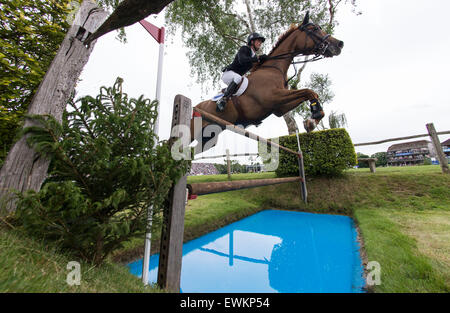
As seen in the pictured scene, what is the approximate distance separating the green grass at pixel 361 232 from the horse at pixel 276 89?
1535mm

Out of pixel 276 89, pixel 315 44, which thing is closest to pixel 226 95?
pixel 276 89

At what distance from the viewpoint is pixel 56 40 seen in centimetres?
225

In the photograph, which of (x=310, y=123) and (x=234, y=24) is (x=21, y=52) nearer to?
(x=310, y=123)

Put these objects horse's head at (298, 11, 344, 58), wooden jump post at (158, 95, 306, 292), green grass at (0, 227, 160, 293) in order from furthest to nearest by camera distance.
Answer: horse's head at (298, 11, 344, 58), wooden jump post at (158, 95, 306, 292), green grass at (0, 227, 160, 293)

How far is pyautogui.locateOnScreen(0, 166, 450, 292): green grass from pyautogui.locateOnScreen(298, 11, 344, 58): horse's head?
241cm

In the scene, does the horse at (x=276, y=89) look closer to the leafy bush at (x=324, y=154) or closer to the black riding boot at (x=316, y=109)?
the black riding boot at (x=316, y=109)

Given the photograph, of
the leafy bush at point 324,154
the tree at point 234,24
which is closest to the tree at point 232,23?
the tree at point 234,24

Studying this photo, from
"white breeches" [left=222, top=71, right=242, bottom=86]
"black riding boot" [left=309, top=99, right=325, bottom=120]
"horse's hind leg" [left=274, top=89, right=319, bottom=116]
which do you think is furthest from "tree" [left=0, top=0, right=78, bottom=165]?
"black riding boot" [left=309, top=99, right=325, bottom=120]

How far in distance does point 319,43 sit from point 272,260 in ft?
9.06

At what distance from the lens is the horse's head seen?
2410 millimetres

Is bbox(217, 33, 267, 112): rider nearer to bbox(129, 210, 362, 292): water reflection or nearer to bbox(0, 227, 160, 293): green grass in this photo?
bbox(129, 210, 362, 292): water reflection

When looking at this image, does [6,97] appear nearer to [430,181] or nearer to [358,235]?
[358,235]

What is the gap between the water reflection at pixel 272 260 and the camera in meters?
1.43

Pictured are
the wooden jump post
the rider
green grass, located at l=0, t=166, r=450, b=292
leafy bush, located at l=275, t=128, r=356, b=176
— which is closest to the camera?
green grass, located at l=0, t=166, r=450, b=292
